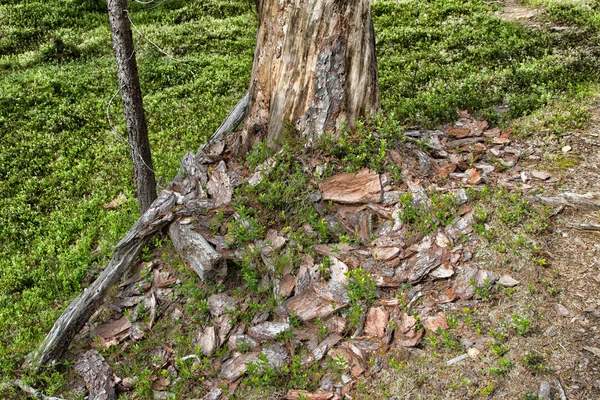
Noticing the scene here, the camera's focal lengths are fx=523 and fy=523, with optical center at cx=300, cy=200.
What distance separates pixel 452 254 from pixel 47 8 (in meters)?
23.6

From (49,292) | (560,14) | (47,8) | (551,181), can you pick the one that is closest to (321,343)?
(551,181)

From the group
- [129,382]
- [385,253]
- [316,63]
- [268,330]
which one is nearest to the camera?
[268,330]

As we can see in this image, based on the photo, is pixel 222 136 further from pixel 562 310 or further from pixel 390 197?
pixel 562 310

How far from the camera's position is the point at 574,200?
7.20m

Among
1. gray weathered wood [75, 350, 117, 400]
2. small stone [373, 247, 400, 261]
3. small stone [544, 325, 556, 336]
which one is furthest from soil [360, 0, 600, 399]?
gray weathered wood [75, 350, 117, 400]

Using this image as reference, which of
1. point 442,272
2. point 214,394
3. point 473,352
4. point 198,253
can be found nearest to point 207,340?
point 214,394

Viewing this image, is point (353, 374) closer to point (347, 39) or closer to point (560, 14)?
point (347, 39)

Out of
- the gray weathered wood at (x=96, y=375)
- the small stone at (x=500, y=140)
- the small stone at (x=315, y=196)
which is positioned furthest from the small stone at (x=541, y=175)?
the gray weathered wood at (x=96, y=375)

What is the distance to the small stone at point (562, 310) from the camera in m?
5.87

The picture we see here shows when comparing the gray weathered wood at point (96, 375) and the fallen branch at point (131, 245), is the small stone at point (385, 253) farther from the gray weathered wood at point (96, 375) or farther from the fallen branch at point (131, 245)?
the gray weathered wood at point (96, 375)

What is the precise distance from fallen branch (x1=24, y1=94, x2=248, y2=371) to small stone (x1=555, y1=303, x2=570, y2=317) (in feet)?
16.8

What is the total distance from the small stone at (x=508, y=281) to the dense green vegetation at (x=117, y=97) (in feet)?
9.99

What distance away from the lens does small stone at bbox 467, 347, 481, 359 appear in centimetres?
569

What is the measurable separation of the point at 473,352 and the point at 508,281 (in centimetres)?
109
